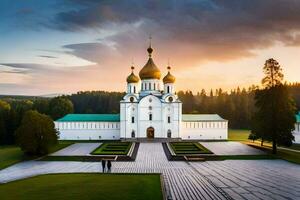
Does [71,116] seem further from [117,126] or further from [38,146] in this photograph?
[38,146]

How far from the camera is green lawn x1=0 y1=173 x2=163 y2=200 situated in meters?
19.8

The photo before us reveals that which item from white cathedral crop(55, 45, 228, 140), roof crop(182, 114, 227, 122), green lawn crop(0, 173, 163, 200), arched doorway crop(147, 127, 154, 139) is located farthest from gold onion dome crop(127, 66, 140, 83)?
green lawn crop(0, 173, 163, 200)

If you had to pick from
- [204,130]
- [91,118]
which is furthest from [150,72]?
[204,130]

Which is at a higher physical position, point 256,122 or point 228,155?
point 256,122

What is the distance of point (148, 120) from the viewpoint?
213ft

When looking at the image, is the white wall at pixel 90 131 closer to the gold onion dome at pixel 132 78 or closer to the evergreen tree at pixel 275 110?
the gold onion dome at pixel 132 78

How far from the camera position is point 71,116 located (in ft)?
232

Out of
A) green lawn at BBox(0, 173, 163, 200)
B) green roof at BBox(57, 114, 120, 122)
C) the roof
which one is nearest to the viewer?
green lawn at BBox(0, 173, 163, 200)

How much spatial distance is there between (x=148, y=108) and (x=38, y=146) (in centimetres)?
2483

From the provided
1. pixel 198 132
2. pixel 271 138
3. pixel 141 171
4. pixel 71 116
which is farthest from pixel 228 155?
pixel 71 116

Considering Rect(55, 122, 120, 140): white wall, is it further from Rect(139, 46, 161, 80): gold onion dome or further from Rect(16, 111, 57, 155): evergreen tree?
Rect(16, 111, 57, 155): evergreen tree

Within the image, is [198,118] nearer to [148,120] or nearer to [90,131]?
[148,120]

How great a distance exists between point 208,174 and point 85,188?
11797 millimetres

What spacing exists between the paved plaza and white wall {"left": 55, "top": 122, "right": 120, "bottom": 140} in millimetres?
23318
